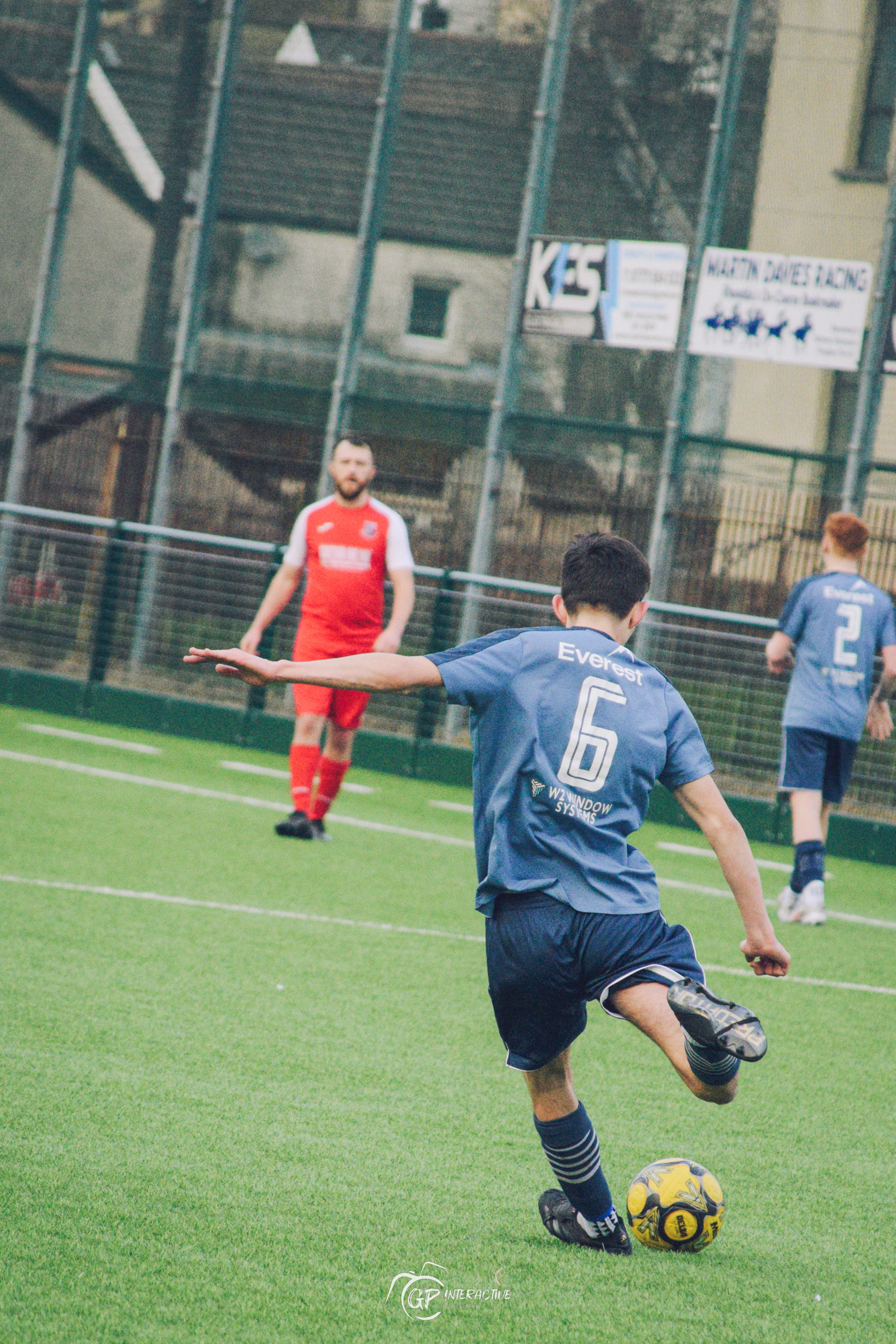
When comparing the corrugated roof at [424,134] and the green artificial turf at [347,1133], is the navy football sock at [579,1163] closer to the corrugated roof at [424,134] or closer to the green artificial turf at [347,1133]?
the green artificial turf at [347,1133]

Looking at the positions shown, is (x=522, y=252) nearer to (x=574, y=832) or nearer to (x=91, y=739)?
(x=91, y=739)

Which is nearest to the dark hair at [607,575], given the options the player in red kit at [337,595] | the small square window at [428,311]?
the player in red kit at [337,595]

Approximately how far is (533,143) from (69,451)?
569 cm

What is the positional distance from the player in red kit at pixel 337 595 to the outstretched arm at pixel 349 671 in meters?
4.67

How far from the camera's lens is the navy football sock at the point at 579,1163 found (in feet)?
10.0

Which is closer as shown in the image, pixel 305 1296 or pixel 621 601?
pixel 305 1296

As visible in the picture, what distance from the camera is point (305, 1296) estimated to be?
2676mm

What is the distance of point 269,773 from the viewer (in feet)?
34.9

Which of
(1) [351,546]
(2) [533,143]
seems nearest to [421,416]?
(2) [533,143]

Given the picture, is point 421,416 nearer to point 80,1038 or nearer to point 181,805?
point 181,805

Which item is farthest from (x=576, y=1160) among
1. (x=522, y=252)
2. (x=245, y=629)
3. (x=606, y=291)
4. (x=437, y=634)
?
(x=522, y=252)

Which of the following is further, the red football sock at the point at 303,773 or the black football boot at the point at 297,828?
the black football boot at the point at 297,828

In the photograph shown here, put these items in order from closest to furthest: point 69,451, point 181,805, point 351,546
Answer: point 351,546
point 181,805
point 69,451

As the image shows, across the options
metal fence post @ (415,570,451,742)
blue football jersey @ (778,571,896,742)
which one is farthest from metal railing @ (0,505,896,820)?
blue football jersey @ (778,571,896,742)
